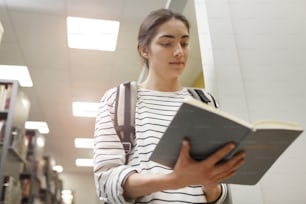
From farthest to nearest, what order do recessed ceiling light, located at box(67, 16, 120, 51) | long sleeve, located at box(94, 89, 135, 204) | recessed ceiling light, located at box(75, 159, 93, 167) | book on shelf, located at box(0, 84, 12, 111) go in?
1. recessed ceiling light, located at box(75, 159, 93, 167)
2. recessed ceiling light, located at box(67, 16, 120, 51)
3. book on shelf, located at box(0, 84, 12, 111)
4. long sleeve, located at box(94, 89, 135, 204)

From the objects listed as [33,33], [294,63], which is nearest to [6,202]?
[33,33]

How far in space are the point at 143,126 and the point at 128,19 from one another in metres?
2.32

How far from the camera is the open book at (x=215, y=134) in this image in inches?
24.5

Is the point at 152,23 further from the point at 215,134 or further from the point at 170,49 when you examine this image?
the point at 215,134

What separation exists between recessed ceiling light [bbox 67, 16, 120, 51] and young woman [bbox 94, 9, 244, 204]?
2100mm

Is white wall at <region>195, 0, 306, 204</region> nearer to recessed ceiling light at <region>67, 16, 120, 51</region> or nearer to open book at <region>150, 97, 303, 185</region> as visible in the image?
open book at <region>150, 97, 303, 185</region>

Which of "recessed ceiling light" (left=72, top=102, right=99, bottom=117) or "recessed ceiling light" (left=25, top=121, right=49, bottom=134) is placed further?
"recessed ceiling light" (left=25, top=121, right=49, bottom=134)

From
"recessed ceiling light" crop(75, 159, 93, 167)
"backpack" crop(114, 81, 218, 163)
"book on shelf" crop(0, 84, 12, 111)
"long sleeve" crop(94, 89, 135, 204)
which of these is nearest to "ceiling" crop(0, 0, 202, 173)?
"book on shelf" crop(0, 84, 12, 111)

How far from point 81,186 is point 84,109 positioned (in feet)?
15.9

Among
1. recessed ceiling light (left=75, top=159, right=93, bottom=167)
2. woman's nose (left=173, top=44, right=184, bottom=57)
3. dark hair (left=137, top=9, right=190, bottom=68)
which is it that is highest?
recessed ceiling light (left=75, top=159, right=93, bottom=167)

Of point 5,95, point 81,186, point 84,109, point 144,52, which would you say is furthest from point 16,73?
point 81,186

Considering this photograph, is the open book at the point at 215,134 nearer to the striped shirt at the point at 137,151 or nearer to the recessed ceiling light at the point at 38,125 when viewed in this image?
the striped shirt at the point at 137,151

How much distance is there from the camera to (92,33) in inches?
128

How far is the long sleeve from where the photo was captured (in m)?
0.83
